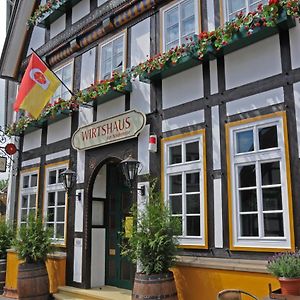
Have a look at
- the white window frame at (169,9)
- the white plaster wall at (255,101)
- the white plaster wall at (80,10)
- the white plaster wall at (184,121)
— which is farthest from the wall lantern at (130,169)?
the white plaster wall at (80,10)

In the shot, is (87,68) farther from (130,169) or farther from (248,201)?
(248,201)

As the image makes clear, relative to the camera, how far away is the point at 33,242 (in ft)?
26.6

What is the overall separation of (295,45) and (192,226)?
3.02 m

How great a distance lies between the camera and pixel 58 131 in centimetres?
975

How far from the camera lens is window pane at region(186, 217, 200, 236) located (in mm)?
6344

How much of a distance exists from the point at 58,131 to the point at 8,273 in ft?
11.6

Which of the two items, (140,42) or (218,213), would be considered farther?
(140,42)

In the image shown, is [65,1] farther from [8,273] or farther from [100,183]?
[8,273]

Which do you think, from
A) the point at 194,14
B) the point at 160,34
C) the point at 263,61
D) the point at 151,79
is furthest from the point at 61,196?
the point at 263,61

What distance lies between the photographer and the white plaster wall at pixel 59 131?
31.0ft

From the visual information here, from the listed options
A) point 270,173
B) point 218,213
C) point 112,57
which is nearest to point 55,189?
point 112,57

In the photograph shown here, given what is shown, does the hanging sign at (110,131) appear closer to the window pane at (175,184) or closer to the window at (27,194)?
the window pane at (175,184)

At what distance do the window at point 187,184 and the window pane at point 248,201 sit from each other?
0.63m

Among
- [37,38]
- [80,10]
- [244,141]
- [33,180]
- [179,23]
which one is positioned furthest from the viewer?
[37,38]
